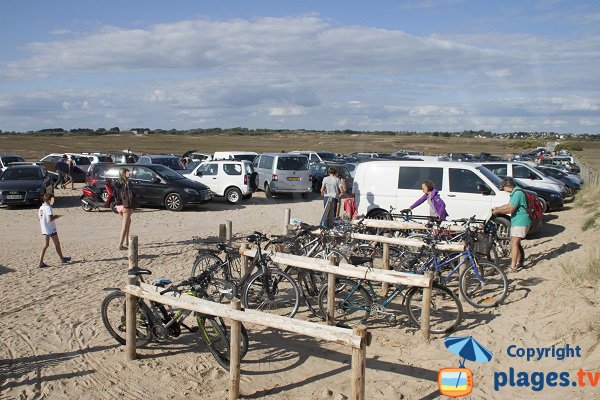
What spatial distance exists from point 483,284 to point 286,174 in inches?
601

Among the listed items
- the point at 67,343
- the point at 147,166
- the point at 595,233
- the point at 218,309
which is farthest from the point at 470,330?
the point at 147,166

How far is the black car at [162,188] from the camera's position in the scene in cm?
1980

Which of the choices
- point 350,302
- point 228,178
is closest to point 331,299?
point 350,302

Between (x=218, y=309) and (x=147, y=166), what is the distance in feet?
51.1

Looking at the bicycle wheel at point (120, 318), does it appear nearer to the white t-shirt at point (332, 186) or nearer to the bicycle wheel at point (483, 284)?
the bicycle wheel at point (483, 284)

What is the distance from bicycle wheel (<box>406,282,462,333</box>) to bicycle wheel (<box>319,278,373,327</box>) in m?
0.56

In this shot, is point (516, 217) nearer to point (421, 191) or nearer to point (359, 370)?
point (421, 191)

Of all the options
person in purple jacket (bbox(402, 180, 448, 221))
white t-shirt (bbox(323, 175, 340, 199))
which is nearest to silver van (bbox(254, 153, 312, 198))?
white t-shirt (bbox(323, 175, 340, 199))

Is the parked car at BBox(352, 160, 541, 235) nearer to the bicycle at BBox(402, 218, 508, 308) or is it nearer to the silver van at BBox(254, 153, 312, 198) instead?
the bicycle at BBox(402, 218, 508, 308)

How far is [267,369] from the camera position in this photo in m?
6.59

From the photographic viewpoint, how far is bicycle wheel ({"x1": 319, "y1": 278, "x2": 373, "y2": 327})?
26.1 feet

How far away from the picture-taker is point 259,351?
23.2 feet

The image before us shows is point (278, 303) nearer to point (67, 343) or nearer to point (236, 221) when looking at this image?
point (67, 343)

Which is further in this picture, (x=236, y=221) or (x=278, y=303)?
(x=236, y=221)
